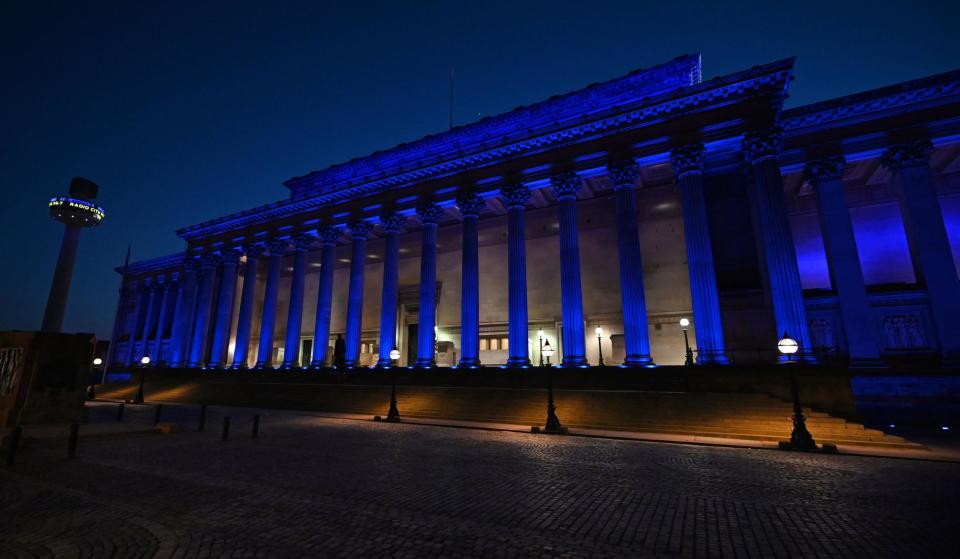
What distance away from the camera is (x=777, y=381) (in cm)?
1722

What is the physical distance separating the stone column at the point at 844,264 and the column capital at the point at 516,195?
→ 15347 mm

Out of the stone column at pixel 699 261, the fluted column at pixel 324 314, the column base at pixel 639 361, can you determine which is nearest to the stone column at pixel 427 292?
the fluted column at pixel 324 314

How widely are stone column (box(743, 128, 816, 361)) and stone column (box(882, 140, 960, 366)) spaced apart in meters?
5.23

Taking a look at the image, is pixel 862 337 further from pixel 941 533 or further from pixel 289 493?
pixel 289 493

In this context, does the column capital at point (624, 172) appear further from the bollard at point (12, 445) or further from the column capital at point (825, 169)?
the bollard at point (12, 445)

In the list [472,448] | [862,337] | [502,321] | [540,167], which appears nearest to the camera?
[472,448]

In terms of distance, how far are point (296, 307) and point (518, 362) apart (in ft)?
62.7

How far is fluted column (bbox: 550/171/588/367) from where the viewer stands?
2288 centimetres

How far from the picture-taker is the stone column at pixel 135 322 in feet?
164

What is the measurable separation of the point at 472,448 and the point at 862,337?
788 inches

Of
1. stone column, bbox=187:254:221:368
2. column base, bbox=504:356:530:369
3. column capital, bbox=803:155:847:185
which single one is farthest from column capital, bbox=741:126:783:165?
stone column, bbox=187:254:221:368

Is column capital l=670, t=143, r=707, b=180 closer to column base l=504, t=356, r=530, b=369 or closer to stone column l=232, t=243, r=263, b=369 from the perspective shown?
column base l=504, t=356, r=530, b=369

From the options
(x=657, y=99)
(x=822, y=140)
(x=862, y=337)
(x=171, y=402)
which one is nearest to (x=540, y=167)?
(x=657, y=99)

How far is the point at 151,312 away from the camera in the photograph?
5044 cm
